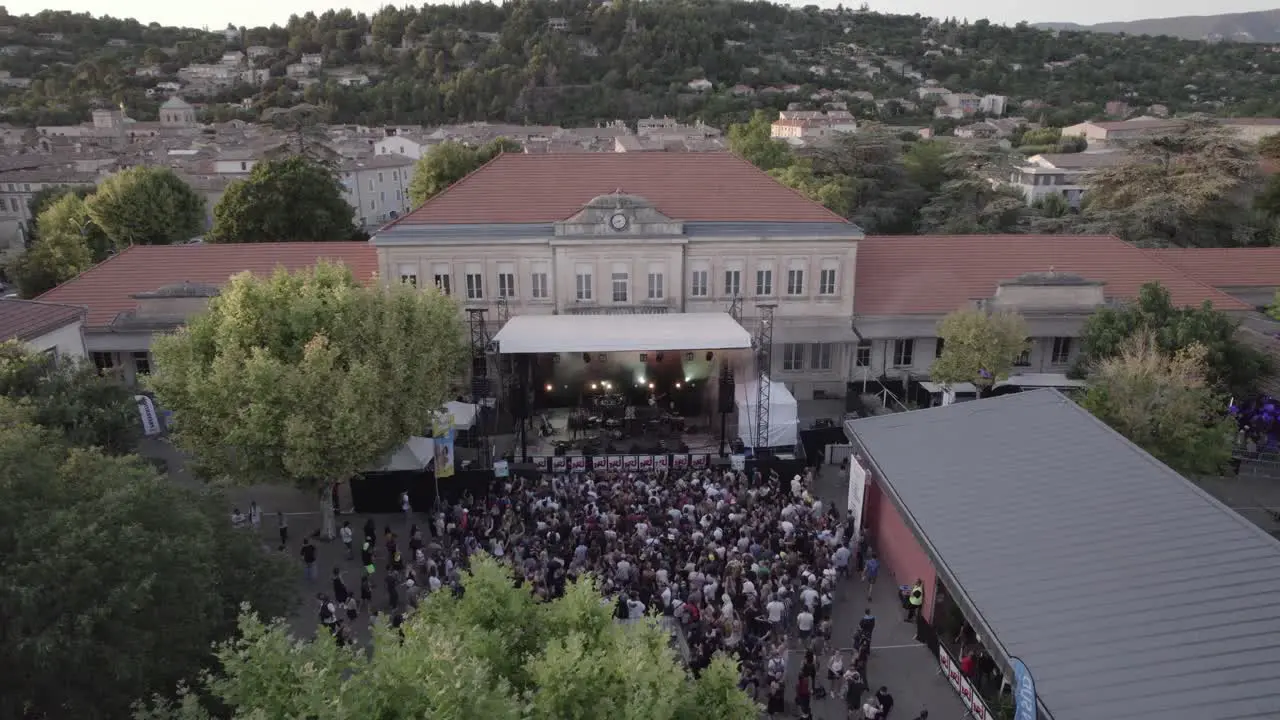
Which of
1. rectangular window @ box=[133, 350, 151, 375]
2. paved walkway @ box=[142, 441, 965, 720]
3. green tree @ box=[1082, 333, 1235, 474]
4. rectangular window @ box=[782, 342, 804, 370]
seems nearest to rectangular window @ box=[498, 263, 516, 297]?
paved walkway @ box=[142, 441, 965, 720]

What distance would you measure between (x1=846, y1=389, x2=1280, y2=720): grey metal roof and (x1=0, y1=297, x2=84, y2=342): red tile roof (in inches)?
846

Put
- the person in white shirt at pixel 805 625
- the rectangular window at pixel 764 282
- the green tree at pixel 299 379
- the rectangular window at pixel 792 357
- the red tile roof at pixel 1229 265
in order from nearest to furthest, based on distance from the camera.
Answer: the person in white shirt at pixel 805 625 → the green tree at pixel 299 379 → the rectangular window at pixel 764 282 → the rectangular window at pixel 792 357 → the red tile roof at pixel 1229 265

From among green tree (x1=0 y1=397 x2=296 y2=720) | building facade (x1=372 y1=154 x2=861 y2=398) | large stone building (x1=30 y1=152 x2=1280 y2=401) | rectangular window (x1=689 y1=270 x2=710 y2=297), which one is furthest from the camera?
rectangular window (x1=689 y1=270 x2=710 y2=297)

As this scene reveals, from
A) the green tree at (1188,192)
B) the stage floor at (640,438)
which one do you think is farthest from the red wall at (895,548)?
the green tree at (1188,192)

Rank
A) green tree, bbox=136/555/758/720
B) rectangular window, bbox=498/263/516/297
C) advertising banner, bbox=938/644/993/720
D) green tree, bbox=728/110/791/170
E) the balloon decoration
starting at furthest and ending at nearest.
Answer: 1. green tree, bbox=728/110/791/170
2. rectangular window, bbox=498/263/516/297
3. the balloon decoration
4. advertising banner, bbox=938/644/993/720
5. green tree, bbox=136/555/758/720

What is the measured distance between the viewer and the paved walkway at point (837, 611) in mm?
13578

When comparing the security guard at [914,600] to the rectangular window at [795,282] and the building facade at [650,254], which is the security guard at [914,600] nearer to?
the building facade at [650,254]

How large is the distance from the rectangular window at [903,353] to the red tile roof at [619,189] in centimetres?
510

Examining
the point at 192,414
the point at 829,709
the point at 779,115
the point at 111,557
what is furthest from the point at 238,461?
the point at 779,115

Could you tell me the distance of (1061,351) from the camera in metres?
28.8

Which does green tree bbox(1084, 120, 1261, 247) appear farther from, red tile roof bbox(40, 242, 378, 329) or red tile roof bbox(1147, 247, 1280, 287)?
red tile roof bbox(40, 242, 378, 329)

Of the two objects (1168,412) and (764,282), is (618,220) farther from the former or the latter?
(1168,412)

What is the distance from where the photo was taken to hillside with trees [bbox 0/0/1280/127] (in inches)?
5148

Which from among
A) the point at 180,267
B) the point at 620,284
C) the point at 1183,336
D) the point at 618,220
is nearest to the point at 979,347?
the point at 1183,336
